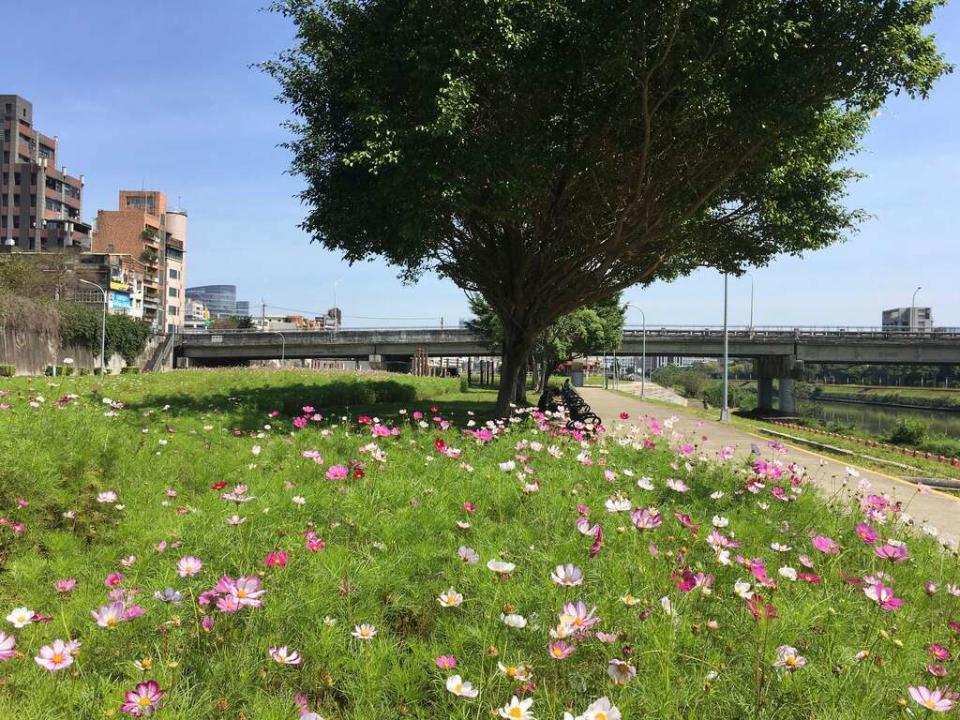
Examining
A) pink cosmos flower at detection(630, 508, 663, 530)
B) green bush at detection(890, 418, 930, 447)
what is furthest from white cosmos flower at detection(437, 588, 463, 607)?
green bush at detection(890, 418, 930, 447)

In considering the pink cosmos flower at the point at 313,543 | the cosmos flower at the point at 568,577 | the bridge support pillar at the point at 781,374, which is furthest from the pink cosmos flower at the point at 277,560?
the bridge support pillar at the point at 781,374

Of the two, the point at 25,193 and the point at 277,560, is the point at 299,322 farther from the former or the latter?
the point at 277,560

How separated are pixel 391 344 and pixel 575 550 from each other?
5976 centimetres

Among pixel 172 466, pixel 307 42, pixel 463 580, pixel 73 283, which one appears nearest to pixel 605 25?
pixel 307 42

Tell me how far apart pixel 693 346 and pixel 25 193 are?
87.9 meters

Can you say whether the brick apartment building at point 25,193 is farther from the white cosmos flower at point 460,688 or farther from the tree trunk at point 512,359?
the white cosmos flower at point 460,688

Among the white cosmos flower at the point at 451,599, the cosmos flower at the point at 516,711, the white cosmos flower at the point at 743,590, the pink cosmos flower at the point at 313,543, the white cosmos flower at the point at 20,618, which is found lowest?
the cosmos flower at the point at 516,711

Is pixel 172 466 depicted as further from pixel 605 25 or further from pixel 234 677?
pixel 605 25

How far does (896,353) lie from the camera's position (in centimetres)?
5247

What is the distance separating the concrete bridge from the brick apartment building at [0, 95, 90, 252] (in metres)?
35.8

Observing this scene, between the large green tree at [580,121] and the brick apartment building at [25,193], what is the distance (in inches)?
3514

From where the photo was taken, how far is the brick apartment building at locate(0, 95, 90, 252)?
279 feet

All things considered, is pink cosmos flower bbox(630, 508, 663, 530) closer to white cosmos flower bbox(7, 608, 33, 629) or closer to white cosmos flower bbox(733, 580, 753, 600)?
white cosmos flower bbox(733, 580, 753, 600)

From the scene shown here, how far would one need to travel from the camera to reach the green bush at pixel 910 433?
24.2 meters
